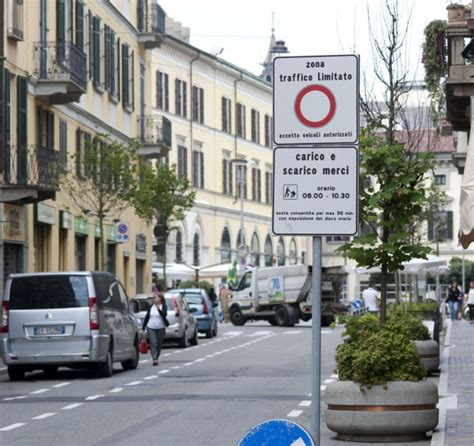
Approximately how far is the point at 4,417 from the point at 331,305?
132ft

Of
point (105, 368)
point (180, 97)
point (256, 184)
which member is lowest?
point (105, 368)

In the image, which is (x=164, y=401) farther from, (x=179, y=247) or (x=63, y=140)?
(x=179, y=247)

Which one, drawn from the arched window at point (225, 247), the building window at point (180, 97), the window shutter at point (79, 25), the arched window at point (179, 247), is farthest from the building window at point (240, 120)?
the window shutter at point (79, 25)

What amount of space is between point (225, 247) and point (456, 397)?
63.4 metres

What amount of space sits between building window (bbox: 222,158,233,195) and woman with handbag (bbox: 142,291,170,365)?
52185 millimetres

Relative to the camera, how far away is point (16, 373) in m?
28.5

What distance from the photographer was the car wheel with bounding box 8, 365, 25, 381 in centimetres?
2830

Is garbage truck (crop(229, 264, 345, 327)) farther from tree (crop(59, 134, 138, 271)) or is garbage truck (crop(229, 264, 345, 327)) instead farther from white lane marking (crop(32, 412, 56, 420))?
white lane marking (crop(32, 412, 56, 420))

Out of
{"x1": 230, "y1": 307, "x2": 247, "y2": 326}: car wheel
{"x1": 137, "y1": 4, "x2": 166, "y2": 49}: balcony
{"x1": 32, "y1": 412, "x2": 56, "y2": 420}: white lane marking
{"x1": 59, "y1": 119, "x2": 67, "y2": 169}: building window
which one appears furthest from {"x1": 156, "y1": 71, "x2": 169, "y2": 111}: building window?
{"x1": 32, "y1": 412, "x2": 56, "y2": 420}: white lane marking

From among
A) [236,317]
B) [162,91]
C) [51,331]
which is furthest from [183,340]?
[162,91]

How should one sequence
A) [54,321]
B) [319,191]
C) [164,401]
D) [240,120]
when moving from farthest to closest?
[240,120] < [54,321] < [164,401] < [319,191]

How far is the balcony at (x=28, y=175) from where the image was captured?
37.6 metres

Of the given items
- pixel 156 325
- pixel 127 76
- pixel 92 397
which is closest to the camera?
pixel 92 397

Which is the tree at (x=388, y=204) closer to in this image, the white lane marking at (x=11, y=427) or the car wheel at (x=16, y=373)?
the white lane marking at (x=11, y=427)
